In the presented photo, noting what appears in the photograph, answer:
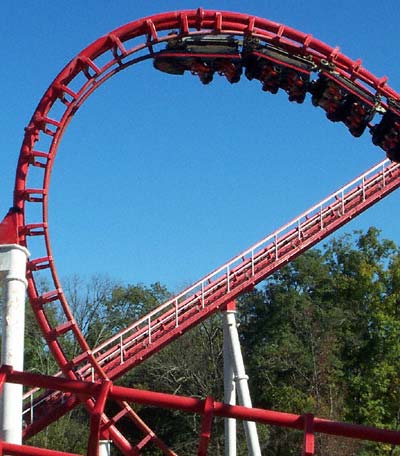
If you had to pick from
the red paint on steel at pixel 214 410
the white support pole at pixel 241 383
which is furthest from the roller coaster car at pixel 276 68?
the red paint on steel at pixel 214 410

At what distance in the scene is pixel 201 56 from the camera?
11.8 metres

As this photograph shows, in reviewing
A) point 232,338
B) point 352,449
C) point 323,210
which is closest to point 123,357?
point 232,338

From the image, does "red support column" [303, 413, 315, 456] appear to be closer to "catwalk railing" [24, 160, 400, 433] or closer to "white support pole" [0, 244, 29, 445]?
"white support pole" [0, 244, 29, 445]

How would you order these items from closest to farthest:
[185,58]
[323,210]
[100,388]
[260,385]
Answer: [100,388], [185,58], [323,210], [260,385]

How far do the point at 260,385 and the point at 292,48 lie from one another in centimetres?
1922

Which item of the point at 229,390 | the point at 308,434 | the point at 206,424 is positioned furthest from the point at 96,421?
the point at 229,390

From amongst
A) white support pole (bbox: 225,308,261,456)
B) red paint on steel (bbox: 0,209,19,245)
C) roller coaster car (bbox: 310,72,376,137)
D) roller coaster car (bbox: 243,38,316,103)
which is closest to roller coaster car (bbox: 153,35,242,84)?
roller coaster car (bbox: 243,38,316,103)

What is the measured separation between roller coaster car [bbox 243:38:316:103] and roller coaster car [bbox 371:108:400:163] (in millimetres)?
1134

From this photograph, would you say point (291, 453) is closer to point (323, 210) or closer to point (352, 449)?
point (352, 449)

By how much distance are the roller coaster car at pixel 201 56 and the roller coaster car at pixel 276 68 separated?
18 cm

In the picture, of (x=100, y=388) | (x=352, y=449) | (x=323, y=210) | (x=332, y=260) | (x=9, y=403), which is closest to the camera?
(x=100, y=388)

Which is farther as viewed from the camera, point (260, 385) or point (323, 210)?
point (260, 385)

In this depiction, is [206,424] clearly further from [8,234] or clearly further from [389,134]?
[389,134]

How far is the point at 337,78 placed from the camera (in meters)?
12.1
